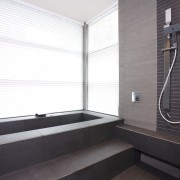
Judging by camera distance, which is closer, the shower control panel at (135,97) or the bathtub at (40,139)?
the bathtub at (40,139)

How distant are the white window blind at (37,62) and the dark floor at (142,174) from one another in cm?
155

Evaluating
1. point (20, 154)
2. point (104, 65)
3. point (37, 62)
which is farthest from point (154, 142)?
point (37, 62)

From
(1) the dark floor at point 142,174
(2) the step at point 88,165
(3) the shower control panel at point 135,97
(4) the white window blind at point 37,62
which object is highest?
(4) the white window blind at point 37,62

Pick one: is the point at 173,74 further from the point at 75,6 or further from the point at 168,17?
the point at 75,6

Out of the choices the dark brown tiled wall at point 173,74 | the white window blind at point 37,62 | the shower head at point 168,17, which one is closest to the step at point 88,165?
the dark brown tiled wall at point 173,74

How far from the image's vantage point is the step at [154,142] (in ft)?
4.56

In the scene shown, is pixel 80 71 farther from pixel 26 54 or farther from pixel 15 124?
pixel 15 124

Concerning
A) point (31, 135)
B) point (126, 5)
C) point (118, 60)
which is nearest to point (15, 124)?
point (31, 135)

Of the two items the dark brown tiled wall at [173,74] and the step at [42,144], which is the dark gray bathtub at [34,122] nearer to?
the step at [42,144]

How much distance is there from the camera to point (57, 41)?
2.64 metres

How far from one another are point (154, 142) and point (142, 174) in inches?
14.9

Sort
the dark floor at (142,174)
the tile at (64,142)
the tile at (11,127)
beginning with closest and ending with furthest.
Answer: the tile at (64,142) → the dark floor at (142,174) → the tile at (11,127)

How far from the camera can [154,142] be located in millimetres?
1544

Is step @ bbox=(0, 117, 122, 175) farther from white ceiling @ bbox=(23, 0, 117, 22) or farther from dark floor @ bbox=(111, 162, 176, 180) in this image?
white ceiling @ bbox=(23, 0, 117, 22)
